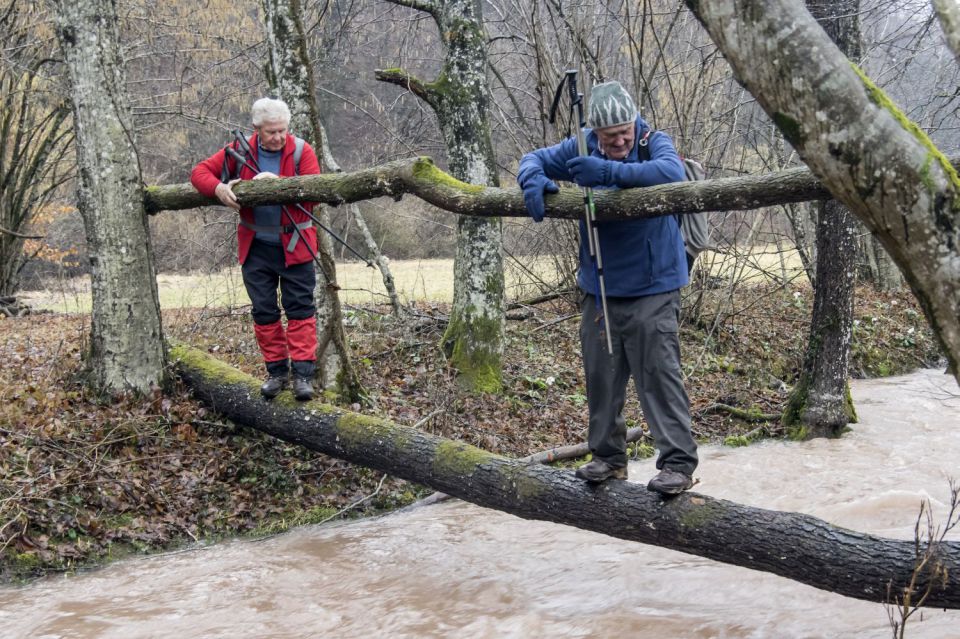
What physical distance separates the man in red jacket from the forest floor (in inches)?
46.5

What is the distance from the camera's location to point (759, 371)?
11.9 metres

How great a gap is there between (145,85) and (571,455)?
42.3 ft

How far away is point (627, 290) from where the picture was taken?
4.84m

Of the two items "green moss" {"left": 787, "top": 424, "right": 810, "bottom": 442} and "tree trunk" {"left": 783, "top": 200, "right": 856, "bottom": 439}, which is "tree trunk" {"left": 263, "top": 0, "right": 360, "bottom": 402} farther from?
"tree trunk" {"left": 783, "top": 200, "right": 856, "bottom": 439}

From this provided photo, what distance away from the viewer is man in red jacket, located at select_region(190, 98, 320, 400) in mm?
6578

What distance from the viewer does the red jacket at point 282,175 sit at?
6.56 metres

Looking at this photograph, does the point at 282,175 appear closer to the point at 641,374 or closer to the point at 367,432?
the point at 367,432

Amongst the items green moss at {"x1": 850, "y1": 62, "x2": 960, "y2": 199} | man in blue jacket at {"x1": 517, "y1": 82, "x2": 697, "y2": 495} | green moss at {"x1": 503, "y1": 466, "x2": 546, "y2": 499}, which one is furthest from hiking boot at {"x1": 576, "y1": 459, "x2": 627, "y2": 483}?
green moss at {"x1": 850, "y1": 62, "x2": 960, "y2": 199}

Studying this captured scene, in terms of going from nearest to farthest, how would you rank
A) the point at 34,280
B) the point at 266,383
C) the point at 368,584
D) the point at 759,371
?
the point at 368,584 < the point at 266,383 < the point at 759,371 < the point at 34,280

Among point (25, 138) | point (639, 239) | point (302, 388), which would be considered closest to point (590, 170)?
point (639, 239)

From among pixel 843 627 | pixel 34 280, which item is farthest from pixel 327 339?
pixel 34 280

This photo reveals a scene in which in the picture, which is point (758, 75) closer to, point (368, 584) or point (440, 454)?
point (440, 454)

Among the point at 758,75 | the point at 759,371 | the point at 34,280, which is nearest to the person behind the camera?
the point at 758,75

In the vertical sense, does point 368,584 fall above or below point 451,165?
below
